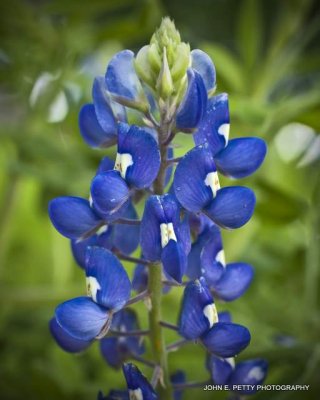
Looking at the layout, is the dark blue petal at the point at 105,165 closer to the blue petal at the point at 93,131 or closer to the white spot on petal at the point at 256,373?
the blue petal at the point at 93,131

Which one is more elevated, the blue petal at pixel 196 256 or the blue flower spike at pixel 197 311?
the blue petal at pixel 196 256

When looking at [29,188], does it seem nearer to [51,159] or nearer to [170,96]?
[51,159]

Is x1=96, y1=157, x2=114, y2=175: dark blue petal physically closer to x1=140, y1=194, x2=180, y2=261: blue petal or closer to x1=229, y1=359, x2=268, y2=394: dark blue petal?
x1=140, y1=194, x2=180, y2=261: blue petal

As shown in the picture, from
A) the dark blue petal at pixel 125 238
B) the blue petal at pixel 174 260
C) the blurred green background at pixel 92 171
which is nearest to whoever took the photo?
the blue petal at pixel 174 260

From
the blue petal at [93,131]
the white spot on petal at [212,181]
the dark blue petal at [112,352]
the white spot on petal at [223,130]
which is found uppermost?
the blue petal at [93,131]

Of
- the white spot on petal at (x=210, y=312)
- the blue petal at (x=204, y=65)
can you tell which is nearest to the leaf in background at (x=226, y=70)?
the blue petal at (x=204, y=65)

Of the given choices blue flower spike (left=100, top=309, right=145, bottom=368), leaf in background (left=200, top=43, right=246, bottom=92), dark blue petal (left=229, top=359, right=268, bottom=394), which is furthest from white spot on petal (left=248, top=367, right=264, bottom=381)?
leaf in background (left=200, top=43, right=246, bottom=92)

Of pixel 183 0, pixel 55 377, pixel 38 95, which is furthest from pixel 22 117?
pixel 55 377

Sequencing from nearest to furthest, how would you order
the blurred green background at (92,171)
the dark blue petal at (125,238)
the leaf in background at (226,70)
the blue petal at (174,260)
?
the blue petal at (174,260) → the dark blue petal at (125,238) → the blurred green background at (92,171) → the leaf in background at (226,70)

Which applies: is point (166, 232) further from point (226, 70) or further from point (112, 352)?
point (226, 70)
